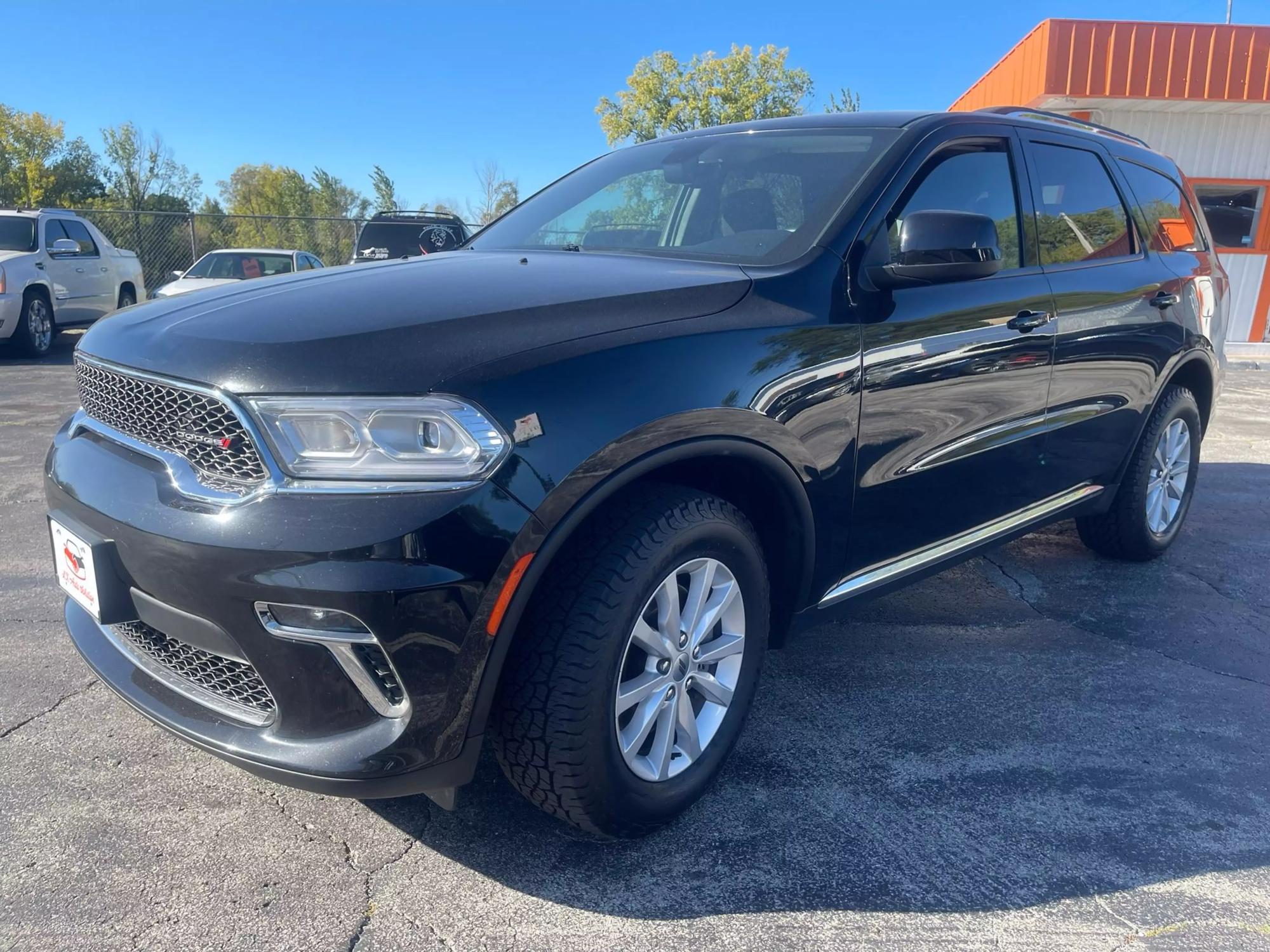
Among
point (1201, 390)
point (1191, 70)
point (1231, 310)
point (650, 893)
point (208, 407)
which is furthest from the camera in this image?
point (1231, 310)

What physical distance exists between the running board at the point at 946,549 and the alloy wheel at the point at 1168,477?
0.75m

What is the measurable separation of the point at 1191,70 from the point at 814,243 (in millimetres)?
13349

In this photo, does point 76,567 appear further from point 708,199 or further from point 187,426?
point 708,199

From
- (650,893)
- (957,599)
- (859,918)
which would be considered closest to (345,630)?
(650,893)

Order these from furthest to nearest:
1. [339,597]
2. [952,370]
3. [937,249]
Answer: [952,370] → [937,249] → [339,597]

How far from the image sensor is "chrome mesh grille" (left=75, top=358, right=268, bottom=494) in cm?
184

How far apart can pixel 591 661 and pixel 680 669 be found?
375 millimetres

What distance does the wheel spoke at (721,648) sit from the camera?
Result: 2309 mm

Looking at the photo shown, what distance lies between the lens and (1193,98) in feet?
42.2

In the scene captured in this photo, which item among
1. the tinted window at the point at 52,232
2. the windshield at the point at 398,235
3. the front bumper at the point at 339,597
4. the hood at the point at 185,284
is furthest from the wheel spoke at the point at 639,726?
the hood at the point at 185,284

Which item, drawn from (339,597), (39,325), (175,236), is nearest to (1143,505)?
(339,597)

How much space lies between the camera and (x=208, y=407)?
1897 mm

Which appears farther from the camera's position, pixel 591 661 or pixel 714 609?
pixel 714 609

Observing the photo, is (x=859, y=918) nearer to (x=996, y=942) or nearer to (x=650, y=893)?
(x=996, y=942)
